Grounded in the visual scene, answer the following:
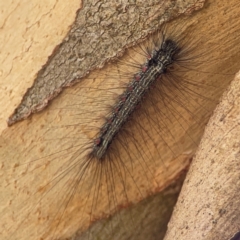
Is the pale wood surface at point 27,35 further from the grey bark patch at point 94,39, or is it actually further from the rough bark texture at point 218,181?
the rough bark texture at point 218,181

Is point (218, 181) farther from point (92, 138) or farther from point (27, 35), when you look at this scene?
point (27, 35)

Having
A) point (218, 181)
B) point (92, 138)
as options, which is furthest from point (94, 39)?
point (218, 181)

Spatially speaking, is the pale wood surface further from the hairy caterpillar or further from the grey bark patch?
the hairy caterpillar

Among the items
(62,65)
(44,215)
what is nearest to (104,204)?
(44,215)

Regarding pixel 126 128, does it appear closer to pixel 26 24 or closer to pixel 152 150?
pixel 152 150

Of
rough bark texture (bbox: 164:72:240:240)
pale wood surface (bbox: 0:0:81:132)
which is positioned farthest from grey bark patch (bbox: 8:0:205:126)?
rough bark texture (bbox: 164:72:240:240)

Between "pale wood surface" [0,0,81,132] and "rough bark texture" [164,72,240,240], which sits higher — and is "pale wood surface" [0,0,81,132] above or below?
above
